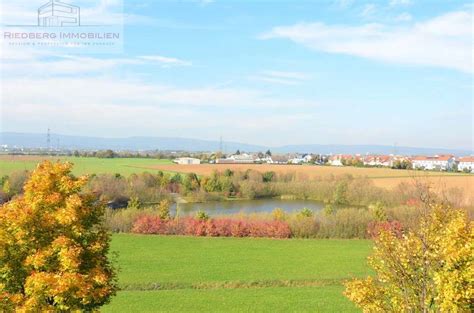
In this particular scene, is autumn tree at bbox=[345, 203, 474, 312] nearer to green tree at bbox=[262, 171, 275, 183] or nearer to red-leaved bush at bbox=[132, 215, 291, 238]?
red-leaved bush at bbox=[132, 215, 291, 238]

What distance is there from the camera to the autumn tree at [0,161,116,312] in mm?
10172

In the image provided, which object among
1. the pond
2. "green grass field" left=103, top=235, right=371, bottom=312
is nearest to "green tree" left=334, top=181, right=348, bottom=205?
the pond

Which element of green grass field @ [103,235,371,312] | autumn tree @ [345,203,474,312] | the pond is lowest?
the pond

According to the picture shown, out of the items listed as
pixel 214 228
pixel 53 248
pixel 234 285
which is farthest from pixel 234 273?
pixel 53 248

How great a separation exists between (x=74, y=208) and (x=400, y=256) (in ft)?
25.9

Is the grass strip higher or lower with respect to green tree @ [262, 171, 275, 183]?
lower

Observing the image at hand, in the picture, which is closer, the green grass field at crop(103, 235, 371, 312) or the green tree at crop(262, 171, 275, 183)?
the green grass field at crop(103, 235, 371, 312)

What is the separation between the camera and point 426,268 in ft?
33.6

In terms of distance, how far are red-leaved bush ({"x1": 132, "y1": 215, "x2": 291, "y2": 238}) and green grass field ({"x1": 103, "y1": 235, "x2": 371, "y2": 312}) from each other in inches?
74.6

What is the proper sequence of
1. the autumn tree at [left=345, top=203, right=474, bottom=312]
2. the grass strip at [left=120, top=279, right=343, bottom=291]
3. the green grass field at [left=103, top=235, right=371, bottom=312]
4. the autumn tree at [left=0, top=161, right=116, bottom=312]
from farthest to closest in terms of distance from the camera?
1. the grass strip at [left=120, top=279, right=343, bottom=291]
2. the green grass field at [left=103, top=235, right=371, bottom=312]
3. the autumn tree at [left=0, top=161, right=116, bottom=312]
4. the autumn tree at [left=345, top=203, right=474, bottom=312]

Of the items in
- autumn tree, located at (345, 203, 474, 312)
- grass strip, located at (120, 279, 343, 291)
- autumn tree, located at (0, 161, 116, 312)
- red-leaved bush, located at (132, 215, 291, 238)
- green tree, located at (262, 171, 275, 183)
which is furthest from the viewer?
green tree, located at (262, 171, 275, 183)

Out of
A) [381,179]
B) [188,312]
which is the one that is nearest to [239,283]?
[188,312]

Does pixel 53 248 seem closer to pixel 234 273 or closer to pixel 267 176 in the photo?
pixel 234 273

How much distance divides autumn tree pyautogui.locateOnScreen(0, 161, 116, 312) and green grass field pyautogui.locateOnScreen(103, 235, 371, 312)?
987 cm
